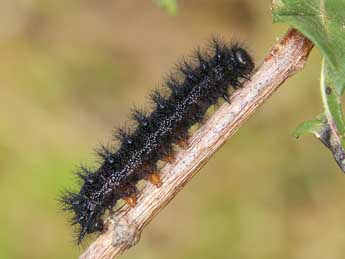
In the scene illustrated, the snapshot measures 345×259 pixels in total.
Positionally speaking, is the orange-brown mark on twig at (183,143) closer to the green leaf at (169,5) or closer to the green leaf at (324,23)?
the green leaf at (169,5)

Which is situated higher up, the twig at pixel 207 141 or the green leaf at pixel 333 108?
the twig at pixel 207 141

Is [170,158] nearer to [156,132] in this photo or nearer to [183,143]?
[183,143]

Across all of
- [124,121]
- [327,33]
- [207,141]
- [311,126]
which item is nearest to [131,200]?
[207,141]

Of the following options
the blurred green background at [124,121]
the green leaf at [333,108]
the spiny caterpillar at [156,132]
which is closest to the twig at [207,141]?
the green leaf at [333,108]

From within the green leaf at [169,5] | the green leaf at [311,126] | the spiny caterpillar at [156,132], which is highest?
the green leaf at [169,5]

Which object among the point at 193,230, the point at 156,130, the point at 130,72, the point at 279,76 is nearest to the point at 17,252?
the point at 193,230

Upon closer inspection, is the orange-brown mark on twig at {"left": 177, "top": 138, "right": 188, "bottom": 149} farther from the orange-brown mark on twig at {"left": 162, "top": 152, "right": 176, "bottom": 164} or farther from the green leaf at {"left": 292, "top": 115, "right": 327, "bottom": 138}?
the green leaf at {"left": 292, "top": 115, "right": 327, "bottom": 138}

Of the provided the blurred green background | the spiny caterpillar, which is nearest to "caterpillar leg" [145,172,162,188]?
the spiny caterpillar
